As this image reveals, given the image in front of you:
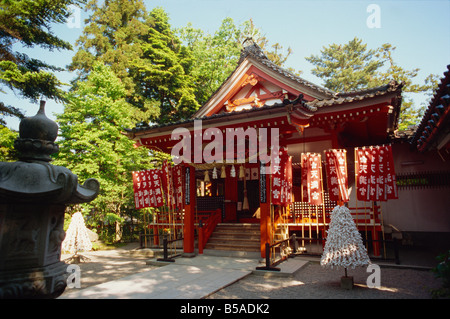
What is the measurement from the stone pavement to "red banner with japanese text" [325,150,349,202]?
265 cm

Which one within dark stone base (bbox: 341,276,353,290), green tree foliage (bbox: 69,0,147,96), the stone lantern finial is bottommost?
dark stone base (bbox: 341,276,353,290)

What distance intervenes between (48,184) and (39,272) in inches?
45.5

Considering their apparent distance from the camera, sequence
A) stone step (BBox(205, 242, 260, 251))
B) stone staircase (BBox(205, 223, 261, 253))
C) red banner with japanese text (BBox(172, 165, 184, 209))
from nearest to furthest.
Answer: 1. stone step (BBox(205, 242, 260, 251))
2. stone staircase (BBox(205, 223, 261, 253))
3. red banner with japanese text (BBox(172, 165, 184, 209))

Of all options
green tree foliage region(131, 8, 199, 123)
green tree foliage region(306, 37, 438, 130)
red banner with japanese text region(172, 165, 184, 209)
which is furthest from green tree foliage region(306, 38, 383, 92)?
red banner with japanese text region(172, 165, 184, 209)

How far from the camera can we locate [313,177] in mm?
9992

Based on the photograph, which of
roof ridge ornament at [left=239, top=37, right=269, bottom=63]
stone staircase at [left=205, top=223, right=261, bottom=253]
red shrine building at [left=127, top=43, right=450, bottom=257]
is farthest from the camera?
roof ridge ornament at [left=239, top=37, right=269, bottom=63]

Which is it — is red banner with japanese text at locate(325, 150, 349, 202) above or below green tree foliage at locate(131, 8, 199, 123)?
below

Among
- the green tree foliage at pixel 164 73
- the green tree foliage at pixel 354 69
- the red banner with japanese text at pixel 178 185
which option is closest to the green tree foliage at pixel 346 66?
the green tree foliage at pixel 354 69

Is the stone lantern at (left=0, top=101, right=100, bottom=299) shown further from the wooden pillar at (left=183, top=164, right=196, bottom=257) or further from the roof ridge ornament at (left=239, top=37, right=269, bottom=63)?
the roof ridge ornament at (left=239, top=37, right=269, bottom=63)

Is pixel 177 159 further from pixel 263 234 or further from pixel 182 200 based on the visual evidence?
pixel 263 234

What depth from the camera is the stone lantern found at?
131 inches

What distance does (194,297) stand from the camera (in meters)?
5.99

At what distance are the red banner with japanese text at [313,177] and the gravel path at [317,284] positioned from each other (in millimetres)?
2234
